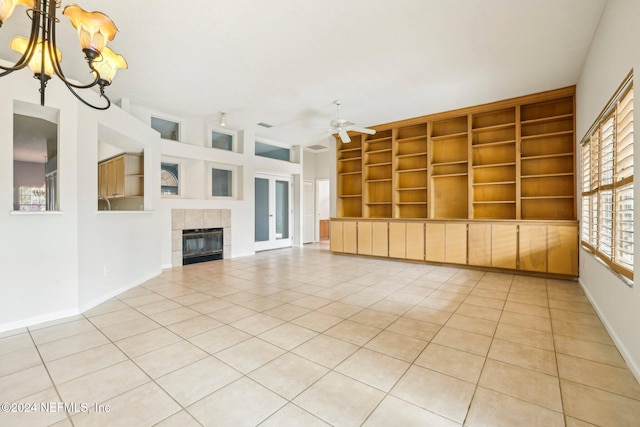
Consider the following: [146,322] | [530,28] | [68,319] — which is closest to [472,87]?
[530,28]

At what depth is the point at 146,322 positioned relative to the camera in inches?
113

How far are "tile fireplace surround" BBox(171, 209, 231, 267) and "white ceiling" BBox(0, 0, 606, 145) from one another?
2.06 meters

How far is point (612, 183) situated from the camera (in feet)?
8.18

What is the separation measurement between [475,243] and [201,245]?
17.8ft

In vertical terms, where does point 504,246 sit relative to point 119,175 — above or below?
below

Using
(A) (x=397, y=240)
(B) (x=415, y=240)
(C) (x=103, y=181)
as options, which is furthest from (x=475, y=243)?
(C) (x=103, y=181)

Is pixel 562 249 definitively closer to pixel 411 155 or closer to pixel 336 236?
pixel 411 155

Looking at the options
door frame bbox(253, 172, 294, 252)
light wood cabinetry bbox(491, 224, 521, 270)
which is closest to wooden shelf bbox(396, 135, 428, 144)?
light wood cabinetry bbox(491, 224, 521, 270)

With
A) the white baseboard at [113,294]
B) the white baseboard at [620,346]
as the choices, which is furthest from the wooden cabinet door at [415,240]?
the white baseboard at [113,294]

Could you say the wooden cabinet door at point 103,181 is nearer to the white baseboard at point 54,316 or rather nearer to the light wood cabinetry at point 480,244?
the white baseboard at point 54,316

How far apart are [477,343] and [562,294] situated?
2.29 meters

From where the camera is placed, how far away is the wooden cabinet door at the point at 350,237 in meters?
6.79

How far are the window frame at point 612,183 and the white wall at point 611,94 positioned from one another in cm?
14

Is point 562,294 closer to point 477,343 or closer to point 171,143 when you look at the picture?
point 477,343
